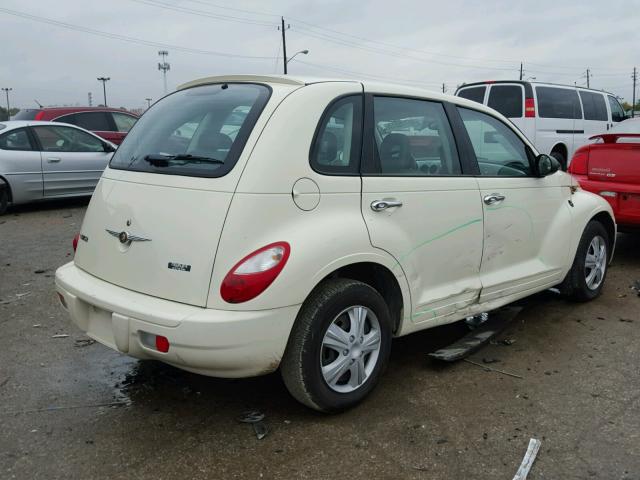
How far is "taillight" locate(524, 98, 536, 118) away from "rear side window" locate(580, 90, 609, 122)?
7.38 feet

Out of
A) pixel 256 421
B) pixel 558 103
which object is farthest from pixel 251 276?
pixel 558 103

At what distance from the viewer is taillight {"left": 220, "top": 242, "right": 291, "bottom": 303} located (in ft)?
8.86

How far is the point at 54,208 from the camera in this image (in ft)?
33.0

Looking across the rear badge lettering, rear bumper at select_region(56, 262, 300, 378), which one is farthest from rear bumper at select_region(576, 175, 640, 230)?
the rear badge lettering

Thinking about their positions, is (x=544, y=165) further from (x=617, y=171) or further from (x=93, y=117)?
(x=93, y=117)

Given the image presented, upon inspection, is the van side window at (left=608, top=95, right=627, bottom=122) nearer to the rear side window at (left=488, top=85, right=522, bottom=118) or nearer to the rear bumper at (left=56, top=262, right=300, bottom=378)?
Result: the rear side window at (left=488, top=85, right=522, bottom=118)

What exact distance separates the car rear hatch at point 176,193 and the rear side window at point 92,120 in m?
9.12

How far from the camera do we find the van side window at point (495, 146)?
13.0 ft

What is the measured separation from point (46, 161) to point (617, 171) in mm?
7994

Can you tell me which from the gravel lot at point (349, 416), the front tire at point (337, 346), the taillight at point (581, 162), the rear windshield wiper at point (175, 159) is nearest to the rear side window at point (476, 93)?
the taillight at point (581, 162)

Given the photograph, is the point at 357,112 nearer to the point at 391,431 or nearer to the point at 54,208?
the point at 391,431

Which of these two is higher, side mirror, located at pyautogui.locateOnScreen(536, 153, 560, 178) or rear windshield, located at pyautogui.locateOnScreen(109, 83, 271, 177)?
rear windshield, located at pyautogui.locateOnScreen(109, 83, 271, 177)

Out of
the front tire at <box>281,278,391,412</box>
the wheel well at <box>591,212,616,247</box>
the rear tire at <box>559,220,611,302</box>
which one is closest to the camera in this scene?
the front tire at <box>281,278,391,412</box>

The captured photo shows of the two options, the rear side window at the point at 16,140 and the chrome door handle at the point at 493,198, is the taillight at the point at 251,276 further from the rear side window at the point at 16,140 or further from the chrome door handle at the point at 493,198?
the rear side window at the point at 16,140
